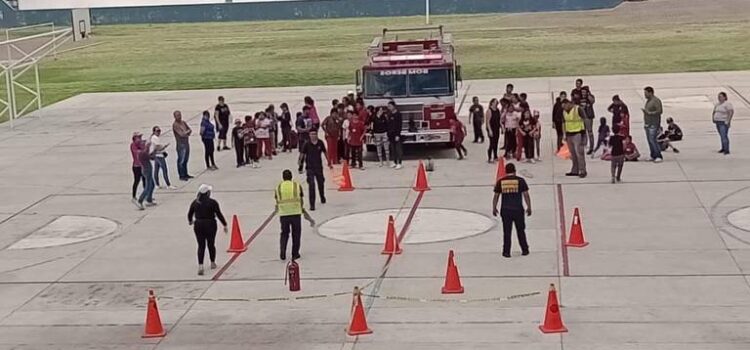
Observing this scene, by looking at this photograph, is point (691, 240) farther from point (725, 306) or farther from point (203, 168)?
point (203, 168)

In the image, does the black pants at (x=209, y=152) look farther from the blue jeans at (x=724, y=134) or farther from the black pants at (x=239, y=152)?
the blue jeans at (x=724, y=134)

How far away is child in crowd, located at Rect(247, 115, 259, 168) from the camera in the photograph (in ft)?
85.6

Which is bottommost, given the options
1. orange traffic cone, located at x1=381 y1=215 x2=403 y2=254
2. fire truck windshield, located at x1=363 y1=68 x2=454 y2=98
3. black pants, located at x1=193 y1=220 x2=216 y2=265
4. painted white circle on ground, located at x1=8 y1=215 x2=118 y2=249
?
painted white circle on ground, located at x1=8 y1=215 x2=118 y2=249

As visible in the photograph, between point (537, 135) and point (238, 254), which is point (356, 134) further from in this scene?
point (238, 254)

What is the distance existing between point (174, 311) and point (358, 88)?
14.1m

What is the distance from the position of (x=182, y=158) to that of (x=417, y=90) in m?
5.86

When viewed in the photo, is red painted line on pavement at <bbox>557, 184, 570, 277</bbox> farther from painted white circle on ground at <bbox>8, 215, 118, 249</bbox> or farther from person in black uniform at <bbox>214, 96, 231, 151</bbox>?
person in black uniform at <bbox>214, 96, 231, 151</bbox>

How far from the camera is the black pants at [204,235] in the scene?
16094 millimetres

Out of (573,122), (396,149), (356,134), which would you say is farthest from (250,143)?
(573,122)

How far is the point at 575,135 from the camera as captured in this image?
22.6 m

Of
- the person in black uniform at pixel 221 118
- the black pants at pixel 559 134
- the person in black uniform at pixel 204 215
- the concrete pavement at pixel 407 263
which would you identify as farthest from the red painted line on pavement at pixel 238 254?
the black pants at pixel 559 134

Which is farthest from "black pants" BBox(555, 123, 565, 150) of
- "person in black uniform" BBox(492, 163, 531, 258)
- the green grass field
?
the green grass field

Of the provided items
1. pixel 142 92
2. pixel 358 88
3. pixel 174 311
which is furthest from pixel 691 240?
pixel 142 92

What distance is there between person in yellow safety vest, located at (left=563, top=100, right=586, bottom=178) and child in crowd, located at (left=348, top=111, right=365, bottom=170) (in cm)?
477
